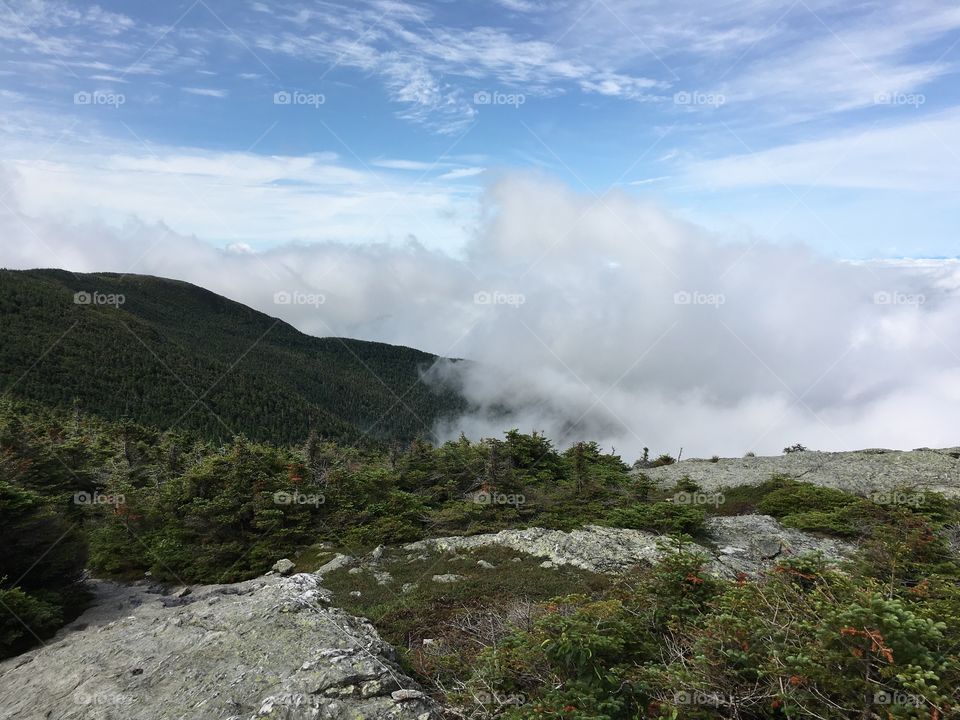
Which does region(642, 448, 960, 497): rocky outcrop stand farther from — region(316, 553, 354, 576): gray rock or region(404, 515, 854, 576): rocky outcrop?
region(316, 553, 354, 576): gray rock

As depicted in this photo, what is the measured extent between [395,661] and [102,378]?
128688 millimetres

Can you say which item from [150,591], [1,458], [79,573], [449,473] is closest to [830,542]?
[449,473]

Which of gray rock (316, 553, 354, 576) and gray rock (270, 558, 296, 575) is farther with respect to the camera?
gray rock (270, 558, 296, 575)

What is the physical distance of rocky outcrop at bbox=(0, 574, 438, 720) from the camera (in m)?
7.11

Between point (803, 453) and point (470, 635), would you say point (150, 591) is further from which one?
point (803, 453)

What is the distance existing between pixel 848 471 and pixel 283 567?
36.0m

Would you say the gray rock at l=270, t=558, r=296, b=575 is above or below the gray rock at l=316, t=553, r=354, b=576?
below

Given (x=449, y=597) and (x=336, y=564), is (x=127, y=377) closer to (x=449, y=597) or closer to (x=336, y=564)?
(x=336, y=564)

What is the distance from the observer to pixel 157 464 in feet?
93.7

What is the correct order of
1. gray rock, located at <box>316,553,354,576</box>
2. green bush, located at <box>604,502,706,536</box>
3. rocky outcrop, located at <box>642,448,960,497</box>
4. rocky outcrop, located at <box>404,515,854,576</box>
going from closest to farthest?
rocky outcrop, located at <box>404,515,854,576</box>
gray rock, located at <box>316,553,354,576</box>
green bush, located at <box>604,502,706,536</box>
rocky outcrop, located at <box>642,448,960,497</box>

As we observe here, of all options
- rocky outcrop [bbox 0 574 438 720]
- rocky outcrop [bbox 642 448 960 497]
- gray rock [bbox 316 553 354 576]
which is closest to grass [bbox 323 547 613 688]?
gray rock [bbox 316 553 354 576]

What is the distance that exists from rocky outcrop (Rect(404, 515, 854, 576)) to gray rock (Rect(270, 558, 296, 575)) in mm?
4169

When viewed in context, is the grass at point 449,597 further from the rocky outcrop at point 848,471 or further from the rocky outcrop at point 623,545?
the rocky outcrop at point 848,471

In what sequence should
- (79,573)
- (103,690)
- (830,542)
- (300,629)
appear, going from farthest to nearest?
(830,542) → (79,573) → (300,629) → (103,690)
